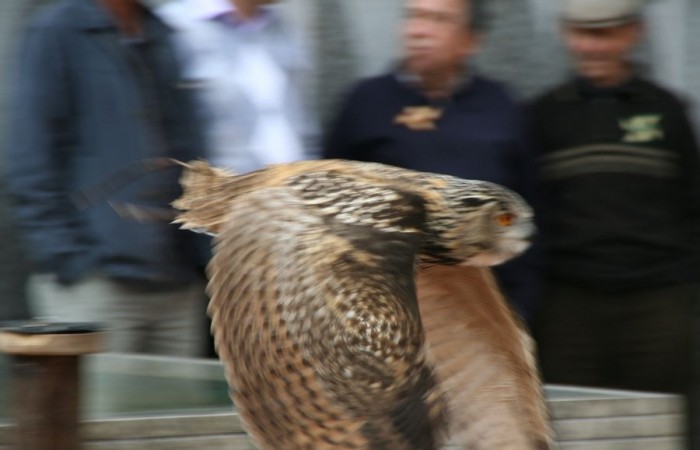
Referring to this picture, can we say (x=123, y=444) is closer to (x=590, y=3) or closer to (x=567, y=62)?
(x=590, y=3)

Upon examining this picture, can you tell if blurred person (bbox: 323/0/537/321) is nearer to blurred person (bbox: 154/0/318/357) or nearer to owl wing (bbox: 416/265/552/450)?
blurred person (bbox: 154/0/318/357)

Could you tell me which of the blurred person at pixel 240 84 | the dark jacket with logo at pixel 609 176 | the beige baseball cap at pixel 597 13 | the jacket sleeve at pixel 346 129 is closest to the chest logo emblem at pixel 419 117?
the jacket sleeve at pixel 346 129

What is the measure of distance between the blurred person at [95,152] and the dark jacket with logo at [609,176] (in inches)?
42.8

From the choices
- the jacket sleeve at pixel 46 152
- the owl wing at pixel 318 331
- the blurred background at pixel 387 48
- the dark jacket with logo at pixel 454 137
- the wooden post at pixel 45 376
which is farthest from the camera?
the blurred background at pixel 387 48

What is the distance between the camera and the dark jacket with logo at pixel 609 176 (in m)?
4.94

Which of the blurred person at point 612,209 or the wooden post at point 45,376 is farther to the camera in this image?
the blurred person at point 612,209

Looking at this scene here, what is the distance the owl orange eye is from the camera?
384cm

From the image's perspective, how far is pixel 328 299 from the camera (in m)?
3.36

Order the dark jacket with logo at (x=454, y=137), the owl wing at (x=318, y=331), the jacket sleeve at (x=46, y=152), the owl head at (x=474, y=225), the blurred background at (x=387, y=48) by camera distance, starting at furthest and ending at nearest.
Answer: the blurred background at (x=387, y=48) → the dark jacket with logo at (x=454, y=137) → the jacket sleeve at (x=46, y=152) → the owl head at (x=474, y=225) → the owl wing at (x=318, y=331)

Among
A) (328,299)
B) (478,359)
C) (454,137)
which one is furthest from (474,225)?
(454,137)

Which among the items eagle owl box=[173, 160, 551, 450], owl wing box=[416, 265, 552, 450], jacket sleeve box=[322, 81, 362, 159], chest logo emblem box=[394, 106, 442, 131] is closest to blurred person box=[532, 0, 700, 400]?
chest logo emblem box=[394, 106, 442, 131]

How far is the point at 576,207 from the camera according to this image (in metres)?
4.96

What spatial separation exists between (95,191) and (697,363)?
238cm

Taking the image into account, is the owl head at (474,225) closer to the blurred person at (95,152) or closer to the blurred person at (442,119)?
the blurred person at (442,119)
